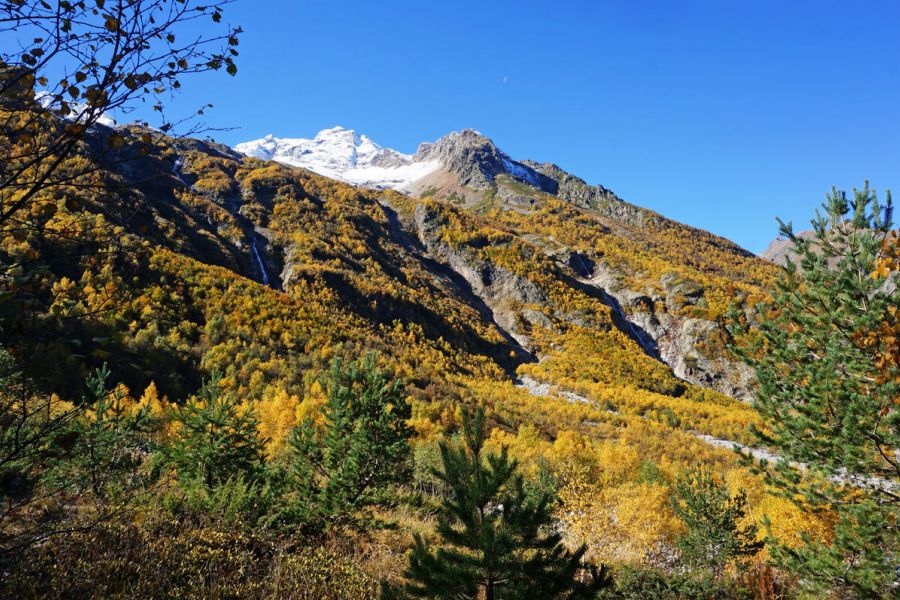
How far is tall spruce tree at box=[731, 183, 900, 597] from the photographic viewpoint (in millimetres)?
6117

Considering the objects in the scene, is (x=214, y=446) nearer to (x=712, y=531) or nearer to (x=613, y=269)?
(x=712, y=531)

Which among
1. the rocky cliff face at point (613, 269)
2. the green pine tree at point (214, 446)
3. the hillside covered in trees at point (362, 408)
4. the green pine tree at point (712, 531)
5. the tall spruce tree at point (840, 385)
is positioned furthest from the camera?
the rocky cliff face at point (613, 269)

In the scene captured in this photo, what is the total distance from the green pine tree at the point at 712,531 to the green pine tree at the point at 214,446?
15.6 metres

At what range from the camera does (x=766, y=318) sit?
25.0ft

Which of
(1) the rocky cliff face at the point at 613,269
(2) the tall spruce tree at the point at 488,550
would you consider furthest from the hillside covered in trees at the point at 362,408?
(1) the rocky cliff face at the point at 613,269

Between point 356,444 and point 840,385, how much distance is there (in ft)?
32.4

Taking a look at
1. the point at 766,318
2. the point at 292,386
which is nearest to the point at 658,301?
the point at 292,386

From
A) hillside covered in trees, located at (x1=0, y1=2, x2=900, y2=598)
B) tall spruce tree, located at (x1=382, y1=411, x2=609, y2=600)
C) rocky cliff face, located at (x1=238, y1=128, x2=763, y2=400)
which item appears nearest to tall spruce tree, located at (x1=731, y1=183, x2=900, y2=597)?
hillside covered in trees, located at (x1=0, y1=2, x2=900, y2=598)

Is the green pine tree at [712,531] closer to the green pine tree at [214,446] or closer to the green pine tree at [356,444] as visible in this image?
the green pine tree at [356,444]

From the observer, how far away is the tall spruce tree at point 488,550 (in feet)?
14.2

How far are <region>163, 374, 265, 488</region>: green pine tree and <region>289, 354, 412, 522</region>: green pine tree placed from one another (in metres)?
1.24

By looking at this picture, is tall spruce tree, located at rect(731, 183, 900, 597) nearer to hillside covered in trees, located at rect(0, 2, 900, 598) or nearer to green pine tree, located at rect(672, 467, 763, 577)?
hillside covered in trees, located at rect(0, 2, 900, 598)

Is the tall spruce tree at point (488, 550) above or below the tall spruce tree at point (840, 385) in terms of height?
below

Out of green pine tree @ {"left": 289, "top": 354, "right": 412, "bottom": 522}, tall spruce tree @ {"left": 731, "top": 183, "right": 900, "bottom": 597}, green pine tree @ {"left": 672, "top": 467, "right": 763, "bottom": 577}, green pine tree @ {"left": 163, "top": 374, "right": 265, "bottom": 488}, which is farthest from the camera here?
green pine tree @ {"left": 672, "top": 467, "right": 763, "bottom": 577}
